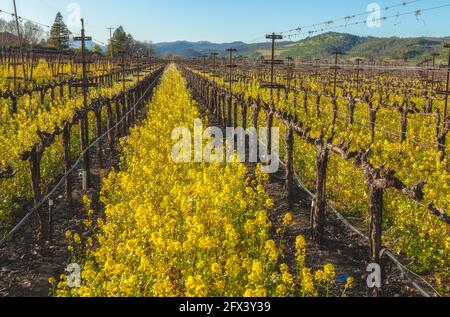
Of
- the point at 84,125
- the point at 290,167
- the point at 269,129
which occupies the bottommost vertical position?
the point at 290,167

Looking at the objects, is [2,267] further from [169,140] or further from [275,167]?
[275,167]

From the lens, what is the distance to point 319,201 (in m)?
8.88

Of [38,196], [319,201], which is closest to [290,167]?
[319,201]

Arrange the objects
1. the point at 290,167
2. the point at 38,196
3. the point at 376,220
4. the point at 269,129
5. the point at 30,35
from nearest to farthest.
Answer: the point at 376,220 < the point at 38,196 < the point at 290,167 < the point at 269,129 < the point at 30,35

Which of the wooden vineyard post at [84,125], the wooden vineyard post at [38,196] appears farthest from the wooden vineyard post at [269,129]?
the wooden vineyard post at [38,196]

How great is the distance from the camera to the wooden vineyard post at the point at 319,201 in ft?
28.6

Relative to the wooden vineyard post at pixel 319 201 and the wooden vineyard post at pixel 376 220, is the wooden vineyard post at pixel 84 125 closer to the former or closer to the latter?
the wooden vineyard post at pixel 319 201

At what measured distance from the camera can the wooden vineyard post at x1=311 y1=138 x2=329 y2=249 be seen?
8703 mm

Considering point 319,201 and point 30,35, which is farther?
point 30,35

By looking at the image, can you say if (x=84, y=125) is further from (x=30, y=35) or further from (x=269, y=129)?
(x=30, y=35)

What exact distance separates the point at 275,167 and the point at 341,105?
Answer: 531 inches

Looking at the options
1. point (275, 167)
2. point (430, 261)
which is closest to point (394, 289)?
point (430, 261)

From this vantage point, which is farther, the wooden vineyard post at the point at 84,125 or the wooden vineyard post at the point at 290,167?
the wooden vineyard post at the point at 84,125

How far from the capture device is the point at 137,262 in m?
6.48
